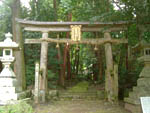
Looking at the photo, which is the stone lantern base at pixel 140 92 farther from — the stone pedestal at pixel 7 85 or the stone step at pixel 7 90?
the stone step at pixel 7 90

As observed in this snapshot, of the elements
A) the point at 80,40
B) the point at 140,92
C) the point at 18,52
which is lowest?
the point at 140,92

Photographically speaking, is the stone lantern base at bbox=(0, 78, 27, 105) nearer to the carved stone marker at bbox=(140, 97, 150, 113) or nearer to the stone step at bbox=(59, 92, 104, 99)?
the carved stone marker at bbox=(140, 97, 150, 113)

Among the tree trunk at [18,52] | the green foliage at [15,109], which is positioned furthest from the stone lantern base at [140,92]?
the tree trunk at [18,52]

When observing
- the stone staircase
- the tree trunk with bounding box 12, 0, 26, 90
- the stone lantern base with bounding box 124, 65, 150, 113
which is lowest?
the stone staircase

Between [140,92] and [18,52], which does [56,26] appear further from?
[140,92]

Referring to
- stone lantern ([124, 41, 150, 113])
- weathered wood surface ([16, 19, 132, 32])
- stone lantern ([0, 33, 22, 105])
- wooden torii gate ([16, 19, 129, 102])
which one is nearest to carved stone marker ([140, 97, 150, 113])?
stone lantern ([124, 41, 150, 113])

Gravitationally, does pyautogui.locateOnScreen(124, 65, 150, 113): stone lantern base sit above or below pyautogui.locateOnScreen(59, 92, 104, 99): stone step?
above

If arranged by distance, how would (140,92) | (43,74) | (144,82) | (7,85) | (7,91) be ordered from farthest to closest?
(43,74)
(144,82)
(140,92)
(7,85)
(7,91)

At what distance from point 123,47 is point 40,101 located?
22.1 ft

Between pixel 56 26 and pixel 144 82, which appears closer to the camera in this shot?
pixel 144 82

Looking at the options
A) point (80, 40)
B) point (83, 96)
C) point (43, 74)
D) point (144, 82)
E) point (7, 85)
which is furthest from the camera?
point (83, 96)

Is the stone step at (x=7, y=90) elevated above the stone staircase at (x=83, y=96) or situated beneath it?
elevated above

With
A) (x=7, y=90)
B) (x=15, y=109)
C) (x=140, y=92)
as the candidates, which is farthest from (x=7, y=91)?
(x=140, y=92)

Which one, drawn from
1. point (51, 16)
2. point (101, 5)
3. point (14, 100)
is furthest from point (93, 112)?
point (51, 16)
